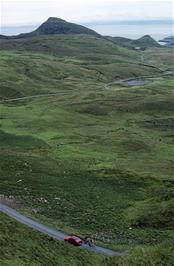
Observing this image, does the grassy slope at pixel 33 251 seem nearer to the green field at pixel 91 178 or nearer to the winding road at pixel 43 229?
the green field at pixel 91 178

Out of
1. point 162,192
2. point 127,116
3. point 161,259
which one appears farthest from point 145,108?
point 161,259

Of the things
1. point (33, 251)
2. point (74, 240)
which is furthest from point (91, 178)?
point (33, 251)

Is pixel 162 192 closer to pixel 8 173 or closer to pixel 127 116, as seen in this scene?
pixel 8 173

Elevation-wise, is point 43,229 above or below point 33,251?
below

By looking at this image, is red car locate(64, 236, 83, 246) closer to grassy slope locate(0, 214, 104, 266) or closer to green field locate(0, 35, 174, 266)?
grassy slope locate(0, 214, 104, 266)

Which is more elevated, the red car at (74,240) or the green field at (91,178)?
the red car at (74,240)

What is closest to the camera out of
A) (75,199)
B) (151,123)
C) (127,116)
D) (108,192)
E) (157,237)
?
(157,237)

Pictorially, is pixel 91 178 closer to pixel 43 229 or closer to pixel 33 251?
pixel 43 229

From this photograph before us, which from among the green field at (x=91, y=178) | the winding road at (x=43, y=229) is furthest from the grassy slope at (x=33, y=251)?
the winding road at (x=43, y=229)
